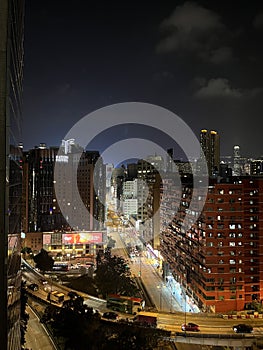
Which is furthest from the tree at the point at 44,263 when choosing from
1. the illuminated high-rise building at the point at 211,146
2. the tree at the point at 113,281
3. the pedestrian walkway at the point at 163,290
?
the illuminated high-rise building at the point at 211,146

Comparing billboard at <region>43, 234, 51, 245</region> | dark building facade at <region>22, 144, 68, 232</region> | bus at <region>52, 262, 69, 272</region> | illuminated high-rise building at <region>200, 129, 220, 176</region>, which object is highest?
illuminated high-rise building at <region>200, 129, 220, 176</region>

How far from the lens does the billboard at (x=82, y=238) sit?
39.2 ft

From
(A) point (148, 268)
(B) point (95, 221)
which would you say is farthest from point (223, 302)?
(B) point (95, 221)

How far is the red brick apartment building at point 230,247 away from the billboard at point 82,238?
17.7ft

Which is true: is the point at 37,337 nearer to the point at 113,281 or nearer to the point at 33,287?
the point at 33,287

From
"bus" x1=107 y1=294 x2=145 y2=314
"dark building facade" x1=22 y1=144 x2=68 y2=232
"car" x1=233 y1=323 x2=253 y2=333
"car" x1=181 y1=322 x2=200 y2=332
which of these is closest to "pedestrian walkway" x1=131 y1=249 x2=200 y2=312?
"bus" x1=107 y1=294 x2=145 y2=314

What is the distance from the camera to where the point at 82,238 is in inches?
473

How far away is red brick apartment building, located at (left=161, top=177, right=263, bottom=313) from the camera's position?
6.89m

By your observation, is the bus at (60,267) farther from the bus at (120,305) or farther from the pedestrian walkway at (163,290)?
the bus at (120,305)

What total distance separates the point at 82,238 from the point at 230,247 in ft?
20.6

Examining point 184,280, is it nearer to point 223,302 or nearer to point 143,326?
point 223,302

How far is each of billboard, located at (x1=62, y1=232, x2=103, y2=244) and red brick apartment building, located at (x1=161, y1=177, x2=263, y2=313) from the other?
541 centimetres

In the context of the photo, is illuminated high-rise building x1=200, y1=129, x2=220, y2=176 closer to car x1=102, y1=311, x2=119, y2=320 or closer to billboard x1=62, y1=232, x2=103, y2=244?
billboard x1=62, y1=232, x2=103, y2=244

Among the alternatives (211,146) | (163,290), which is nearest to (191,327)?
(163,290)
